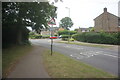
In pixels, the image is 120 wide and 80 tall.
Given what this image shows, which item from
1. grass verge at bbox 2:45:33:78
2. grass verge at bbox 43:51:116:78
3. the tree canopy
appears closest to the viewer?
grass verge at bbox 43:51:116:78

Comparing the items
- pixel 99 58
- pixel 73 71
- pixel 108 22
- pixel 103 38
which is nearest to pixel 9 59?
pixel 73 71

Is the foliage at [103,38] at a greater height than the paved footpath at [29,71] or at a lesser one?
greater

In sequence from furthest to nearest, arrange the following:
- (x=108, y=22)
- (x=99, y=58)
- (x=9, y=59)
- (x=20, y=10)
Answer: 1. (x=108, y=22)
2. (x=20, y=10)
3. (x=99, y=58)
4. (x=9, y=59)

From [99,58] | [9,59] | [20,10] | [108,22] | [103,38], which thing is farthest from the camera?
[108,22]

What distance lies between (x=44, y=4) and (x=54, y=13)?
16.3 ft

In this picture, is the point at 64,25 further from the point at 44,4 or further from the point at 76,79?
the point at 76,79

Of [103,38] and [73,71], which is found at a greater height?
[103,38]

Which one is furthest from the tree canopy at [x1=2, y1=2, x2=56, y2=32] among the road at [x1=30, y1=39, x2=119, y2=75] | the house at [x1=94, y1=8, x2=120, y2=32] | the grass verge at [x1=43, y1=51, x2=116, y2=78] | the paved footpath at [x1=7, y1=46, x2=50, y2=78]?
the house at [x1=94, y1=8, x2=120, y2=32]

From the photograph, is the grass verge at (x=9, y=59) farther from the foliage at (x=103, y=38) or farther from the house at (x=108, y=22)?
the house at (x=108, y=22)

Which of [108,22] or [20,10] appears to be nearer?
[20,10]

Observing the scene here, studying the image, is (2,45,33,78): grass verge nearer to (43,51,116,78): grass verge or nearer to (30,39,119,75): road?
(43,51,116,78): grass verge

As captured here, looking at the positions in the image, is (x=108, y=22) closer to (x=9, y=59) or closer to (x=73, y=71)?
(x=9, y=59)

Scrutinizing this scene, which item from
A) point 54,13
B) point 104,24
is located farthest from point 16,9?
point 104,24

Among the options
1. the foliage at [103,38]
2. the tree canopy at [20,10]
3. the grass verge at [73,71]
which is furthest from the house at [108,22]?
the grass verge at [73,71]
